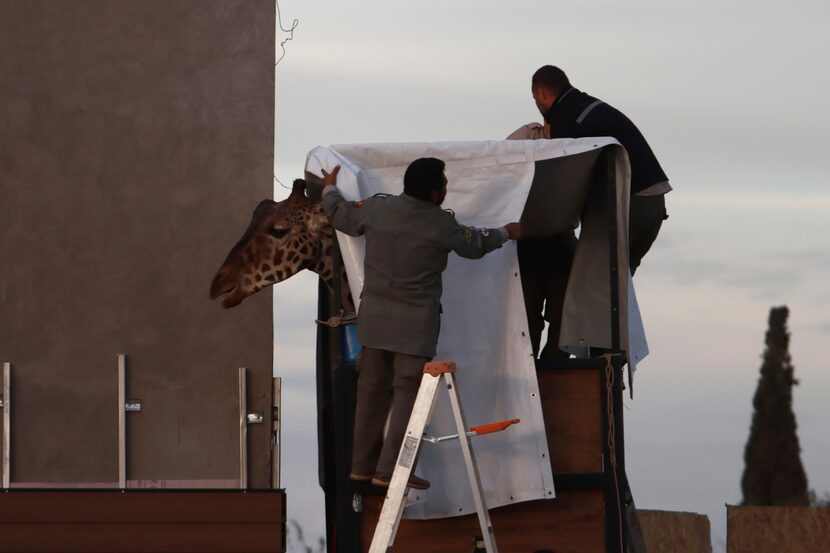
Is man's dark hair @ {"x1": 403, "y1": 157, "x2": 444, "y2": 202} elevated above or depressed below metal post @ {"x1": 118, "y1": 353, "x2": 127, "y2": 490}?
above

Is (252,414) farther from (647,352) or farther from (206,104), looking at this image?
(647,352)

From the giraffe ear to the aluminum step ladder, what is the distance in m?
1.44

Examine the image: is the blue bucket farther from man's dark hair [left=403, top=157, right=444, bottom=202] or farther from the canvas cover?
man's dark hair [left=403, top=157, right=444, bottom=202]

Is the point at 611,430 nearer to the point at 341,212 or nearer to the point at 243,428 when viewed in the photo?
the point at 341,212

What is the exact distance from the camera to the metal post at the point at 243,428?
40.7ft

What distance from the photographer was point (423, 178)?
6824 mm

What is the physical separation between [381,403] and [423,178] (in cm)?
110

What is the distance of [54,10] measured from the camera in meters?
12.7

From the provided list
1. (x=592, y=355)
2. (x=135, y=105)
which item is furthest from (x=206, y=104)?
(x=592, y=355)

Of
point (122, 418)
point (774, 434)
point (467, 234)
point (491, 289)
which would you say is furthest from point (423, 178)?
point (774, 434)

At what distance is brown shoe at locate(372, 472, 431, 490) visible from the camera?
676 centimetres

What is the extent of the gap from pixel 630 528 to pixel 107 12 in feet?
23.9

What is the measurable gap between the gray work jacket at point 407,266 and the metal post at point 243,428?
5.74m

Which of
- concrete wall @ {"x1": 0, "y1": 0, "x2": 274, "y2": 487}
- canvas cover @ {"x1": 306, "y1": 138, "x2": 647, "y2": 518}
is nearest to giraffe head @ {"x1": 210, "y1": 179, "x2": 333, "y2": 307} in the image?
canvas cover @ {"x1": 306, "y1": 138, "x2": 647, "y2": 518}
